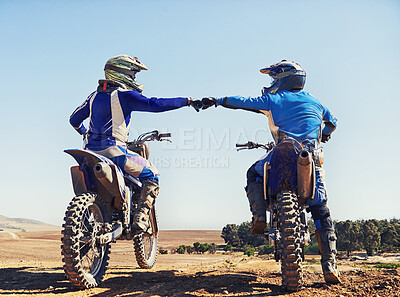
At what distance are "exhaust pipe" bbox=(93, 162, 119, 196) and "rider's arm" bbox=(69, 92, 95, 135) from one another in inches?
57.7

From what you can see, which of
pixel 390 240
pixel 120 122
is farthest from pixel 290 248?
pixel 390 240

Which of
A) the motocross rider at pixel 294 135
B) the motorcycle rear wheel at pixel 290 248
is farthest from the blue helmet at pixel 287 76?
the motorcycle rear wheel at pixel 290 248

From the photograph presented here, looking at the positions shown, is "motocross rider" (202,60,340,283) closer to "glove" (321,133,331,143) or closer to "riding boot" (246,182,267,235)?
"riding boot" (246,182,267,235)

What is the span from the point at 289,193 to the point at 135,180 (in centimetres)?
268

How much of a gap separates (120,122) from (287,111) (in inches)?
102

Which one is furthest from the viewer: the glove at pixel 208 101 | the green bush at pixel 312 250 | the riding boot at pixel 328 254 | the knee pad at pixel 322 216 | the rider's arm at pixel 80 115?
the green bush at pixel 312 250

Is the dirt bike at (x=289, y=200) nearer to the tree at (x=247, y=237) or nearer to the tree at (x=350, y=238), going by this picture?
the tree at (x=350, y=238)

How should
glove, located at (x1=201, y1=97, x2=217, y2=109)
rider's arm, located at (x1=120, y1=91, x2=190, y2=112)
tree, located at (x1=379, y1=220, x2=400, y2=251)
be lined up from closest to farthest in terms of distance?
1. glove, located at (x1=201, y1=97, x2=217, y2=109)
2. rider's arm, located at (x1=120, y1=91, x2=190, y2=112)
3. tree, located at (x1=379, y1=220, x2=400, y2=251)

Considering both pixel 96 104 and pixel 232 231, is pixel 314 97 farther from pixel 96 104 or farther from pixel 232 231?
pixel 232 231

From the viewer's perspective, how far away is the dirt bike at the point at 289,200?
13.6ft

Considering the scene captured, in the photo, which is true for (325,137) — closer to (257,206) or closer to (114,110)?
(257,206)

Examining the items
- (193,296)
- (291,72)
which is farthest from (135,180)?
(291,72)

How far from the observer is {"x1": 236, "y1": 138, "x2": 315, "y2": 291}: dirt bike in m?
4.14

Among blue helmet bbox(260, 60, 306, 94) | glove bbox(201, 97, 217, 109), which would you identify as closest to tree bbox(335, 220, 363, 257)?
blue helmet bbox(260, 60, 306, 94)
